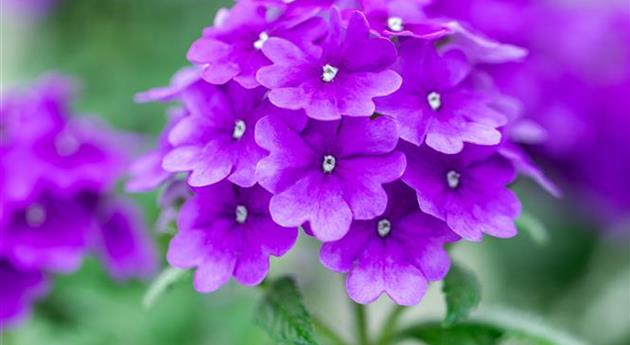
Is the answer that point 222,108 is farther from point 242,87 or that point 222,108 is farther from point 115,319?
point 115,319

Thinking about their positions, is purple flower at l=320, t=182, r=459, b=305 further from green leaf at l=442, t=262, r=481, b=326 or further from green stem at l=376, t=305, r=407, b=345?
Result: green stem at l=376, t=305, r=407, b=345

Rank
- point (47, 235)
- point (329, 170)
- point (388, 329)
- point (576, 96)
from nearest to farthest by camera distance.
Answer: point (329, 170)
point (388, 329)
point (47, 235)
point (576, 96)

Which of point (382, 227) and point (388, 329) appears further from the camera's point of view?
point (388, 329)

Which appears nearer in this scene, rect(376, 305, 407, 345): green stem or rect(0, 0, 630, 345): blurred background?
rect(376, 305, 407, 345): green stem

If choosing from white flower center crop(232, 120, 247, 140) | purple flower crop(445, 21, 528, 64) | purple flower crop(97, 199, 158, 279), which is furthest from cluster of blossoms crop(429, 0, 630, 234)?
white flower center crop(232, 120, 247, 140)

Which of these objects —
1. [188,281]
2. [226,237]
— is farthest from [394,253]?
[188,281]

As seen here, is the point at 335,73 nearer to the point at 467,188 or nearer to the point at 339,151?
the point at 339,151
